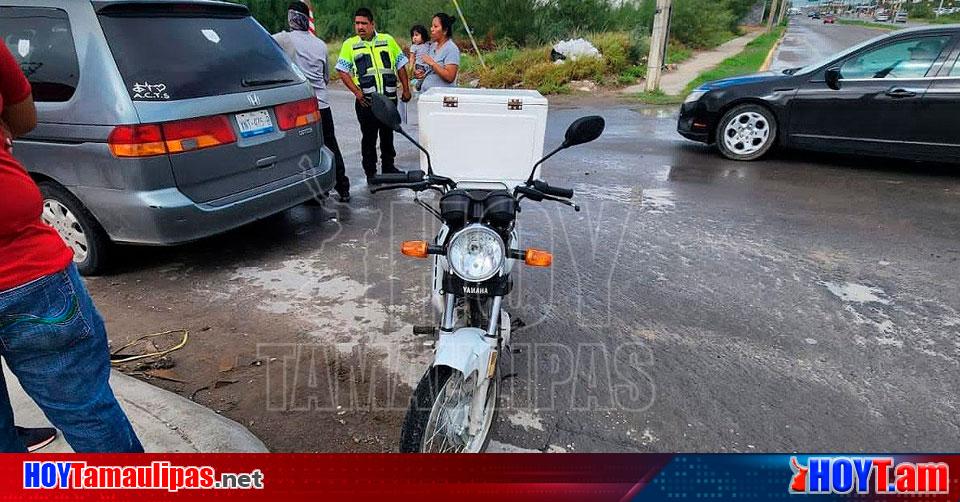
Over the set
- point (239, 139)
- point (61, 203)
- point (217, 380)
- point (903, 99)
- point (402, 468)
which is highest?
point (903, 99)

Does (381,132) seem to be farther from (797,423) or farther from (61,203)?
(797,423)

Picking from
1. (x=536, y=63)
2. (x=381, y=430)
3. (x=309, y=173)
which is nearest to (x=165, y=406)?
(x=381, y=430)

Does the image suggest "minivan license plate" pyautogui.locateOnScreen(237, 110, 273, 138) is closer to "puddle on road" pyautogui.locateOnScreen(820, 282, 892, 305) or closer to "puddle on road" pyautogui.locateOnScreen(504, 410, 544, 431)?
"puddle on road" pyautogui.locateOnScreen(504, 410, 544, 431)

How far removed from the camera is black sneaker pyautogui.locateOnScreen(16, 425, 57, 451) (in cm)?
235

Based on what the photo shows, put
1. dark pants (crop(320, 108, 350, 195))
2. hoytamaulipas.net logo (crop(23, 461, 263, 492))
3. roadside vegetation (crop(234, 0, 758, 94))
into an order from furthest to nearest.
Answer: roadside vegetation (crop(234, 0, 758, 94)), dark pants (crop(320, 108, 350, 195)), hoytamaulipas.net logo (crop(23, 461, 263, 492))

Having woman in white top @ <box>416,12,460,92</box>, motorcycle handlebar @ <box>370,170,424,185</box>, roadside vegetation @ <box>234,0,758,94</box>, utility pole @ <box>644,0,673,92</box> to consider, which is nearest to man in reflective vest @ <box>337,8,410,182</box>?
woman in white top @ <box>416,12,460,92</box>

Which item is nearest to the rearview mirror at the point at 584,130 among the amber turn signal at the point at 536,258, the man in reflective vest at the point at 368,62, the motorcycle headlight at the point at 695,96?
the amber turn signal at the point at 536,258

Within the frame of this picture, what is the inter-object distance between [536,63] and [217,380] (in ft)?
48.8

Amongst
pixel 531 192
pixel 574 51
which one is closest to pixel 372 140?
pixel 531 192

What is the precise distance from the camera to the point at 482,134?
2.74m

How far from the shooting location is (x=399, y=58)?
596cm

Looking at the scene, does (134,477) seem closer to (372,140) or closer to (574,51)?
(372,140)

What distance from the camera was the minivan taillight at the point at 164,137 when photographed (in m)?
3.39

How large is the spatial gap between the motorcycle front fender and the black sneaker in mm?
1699
